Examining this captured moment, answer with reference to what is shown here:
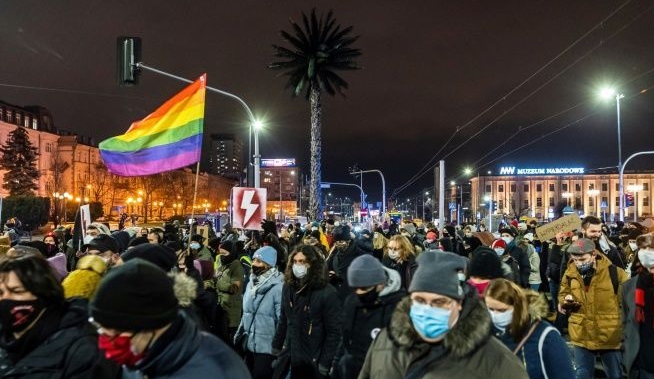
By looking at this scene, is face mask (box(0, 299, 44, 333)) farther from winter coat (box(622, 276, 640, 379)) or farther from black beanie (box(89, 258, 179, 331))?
winter coat (box(622, 276, 640, 379))

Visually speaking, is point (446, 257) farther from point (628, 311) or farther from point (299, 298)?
point (628, 311)

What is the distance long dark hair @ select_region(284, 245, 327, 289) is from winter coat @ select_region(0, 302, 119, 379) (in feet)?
10.1

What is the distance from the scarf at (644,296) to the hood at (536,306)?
2089mm

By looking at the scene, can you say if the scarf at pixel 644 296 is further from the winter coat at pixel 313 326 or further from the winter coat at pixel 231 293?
the winter coat at pixel 231 293

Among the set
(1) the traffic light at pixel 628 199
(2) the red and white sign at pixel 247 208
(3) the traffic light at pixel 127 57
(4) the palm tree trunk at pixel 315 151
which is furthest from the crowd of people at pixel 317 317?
(1) the traffic light at pixel 628 199

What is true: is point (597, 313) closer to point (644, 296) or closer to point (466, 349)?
point (644, 296)

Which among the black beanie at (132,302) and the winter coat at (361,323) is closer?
the black beanie at (132,302)

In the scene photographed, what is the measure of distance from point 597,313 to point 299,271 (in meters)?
3.36

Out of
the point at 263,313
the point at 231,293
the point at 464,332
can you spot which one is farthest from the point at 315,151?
the point at 464,332

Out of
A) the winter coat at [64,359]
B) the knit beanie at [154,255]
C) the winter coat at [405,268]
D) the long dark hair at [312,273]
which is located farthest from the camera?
the winter coat at [405,268]

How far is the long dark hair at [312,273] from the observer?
642cm

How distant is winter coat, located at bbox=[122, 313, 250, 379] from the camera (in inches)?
97.6

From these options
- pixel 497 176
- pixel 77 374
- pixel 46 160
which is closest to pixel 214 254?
pixel 77 374

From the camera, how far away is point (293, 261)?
6652 millimetres
